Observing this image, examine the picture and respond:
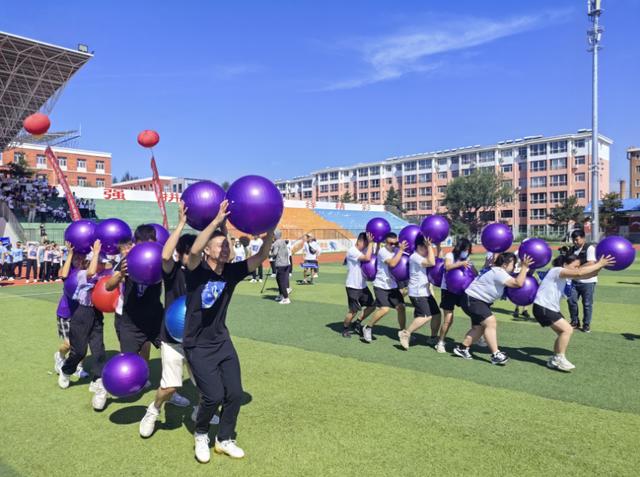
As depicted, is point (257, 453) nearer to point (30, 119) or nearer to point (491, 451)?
point (491, 451)

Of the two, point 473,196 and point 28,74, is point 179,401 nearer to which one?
point 28,74

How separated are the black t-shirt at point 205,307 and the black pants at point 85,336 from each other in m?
2.16

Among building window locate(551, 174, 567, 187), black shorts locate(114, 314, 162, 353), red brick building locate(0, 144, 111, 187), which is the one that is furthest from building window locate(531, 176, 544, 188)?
black shorts locate(114, 314, 162, 353)

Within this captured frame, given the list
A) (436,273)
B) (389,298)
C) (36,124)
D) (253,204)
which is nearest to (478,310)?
(436,273)

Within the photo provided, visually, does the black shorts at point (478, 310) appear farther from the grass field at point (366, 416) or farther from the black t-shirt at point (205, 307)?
the black t-shirt at point (205, 307)

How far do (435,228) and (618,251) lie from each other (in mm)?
2314

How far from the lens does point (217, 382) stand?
365 centimetres

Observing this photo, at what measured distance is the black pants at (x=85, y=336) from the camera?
17.3 feet

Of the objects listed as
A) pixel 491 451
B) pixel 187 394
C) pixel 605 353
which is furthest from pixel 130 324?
pixel 605 353

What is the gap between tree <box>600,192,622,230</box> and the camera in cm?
5272

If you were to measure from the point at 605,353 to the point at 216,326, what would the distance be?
232 inches

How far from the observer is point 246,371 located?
610cm

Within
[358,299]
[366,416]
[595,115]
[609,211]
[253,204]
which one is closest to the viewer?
[253,204]

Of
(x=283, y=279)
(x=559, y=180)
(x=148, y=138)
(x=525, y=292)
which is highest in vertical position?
(x=559, y=180)
